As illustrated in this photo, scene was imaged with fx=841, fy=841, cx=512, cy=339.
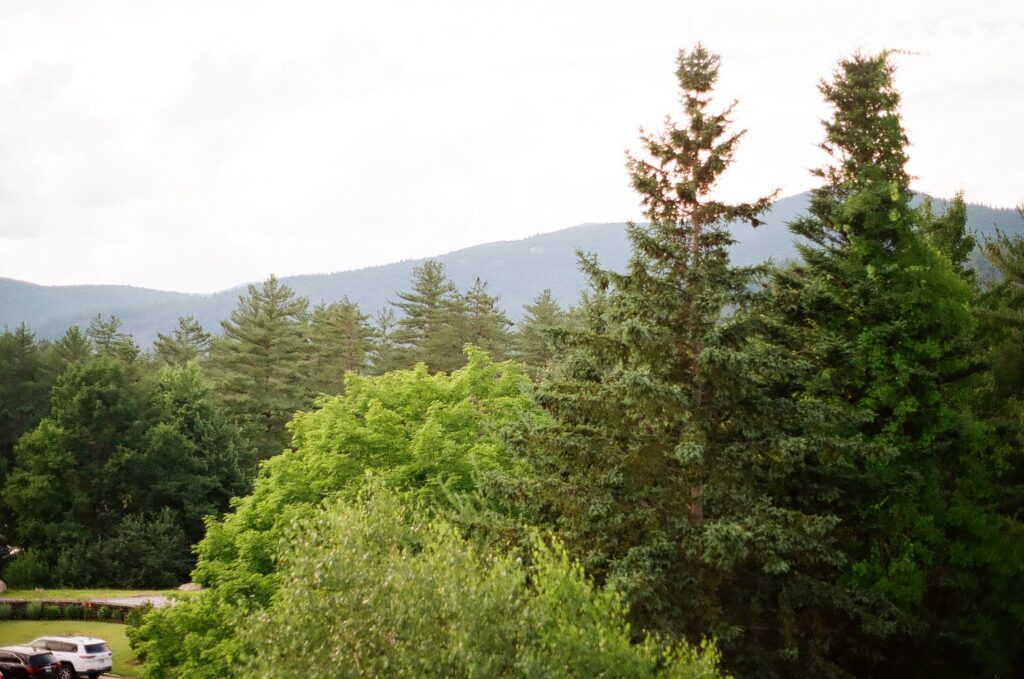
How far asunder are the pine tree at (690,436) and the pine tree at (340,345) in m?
53.0

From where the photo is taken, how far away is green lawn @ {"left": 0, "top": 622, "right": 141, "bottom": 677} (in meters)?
37.4

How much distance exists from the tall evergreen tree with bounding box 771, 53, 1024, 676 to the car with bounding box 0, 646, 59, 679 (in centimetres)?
2746

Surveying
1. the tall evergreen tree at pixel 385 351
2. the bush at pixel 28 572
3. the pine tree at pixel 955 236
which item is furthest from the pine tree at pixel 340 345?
the pine tree at pixel 955 236

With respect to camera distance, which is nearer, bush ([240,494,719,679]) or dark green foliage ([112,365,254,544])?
bush ([240,494,719,679])

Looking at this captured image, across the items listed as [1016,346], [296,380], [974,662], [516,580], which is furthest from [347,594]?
[296,380]

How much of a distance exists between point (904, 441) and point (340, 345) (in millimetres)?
57241

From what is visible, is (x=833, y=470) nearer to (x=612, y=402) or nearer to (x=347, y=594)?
(x=612, y=402)

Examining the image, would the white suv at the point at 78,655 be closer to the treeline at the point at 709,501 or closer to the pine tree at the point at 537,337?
the treeline at the point at 709,501

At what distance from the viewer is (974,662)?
2344 centimetres

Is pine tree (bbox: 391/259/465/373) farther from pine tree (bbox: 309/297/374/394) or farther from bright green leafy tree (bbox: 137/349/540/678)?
bright green leafy tree (bbox: 137/349/540/678)

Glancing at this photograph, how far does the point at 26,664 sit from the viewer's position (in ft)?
101

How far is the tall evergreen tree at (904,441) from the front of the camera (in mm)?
20734

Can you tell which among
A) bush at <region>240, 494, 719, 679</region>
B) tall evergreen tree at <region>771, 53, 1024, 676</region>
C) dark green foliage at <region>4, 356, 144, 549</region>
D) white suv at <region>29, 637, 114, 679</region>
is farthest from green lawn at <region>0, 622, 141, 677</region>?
tall evergreen tree at <region>771, 53, 1024, 676</region>

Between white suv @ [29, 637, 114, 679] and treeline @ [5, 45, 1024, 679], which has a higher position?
treeline @ [5, 45, 1024, 679]
